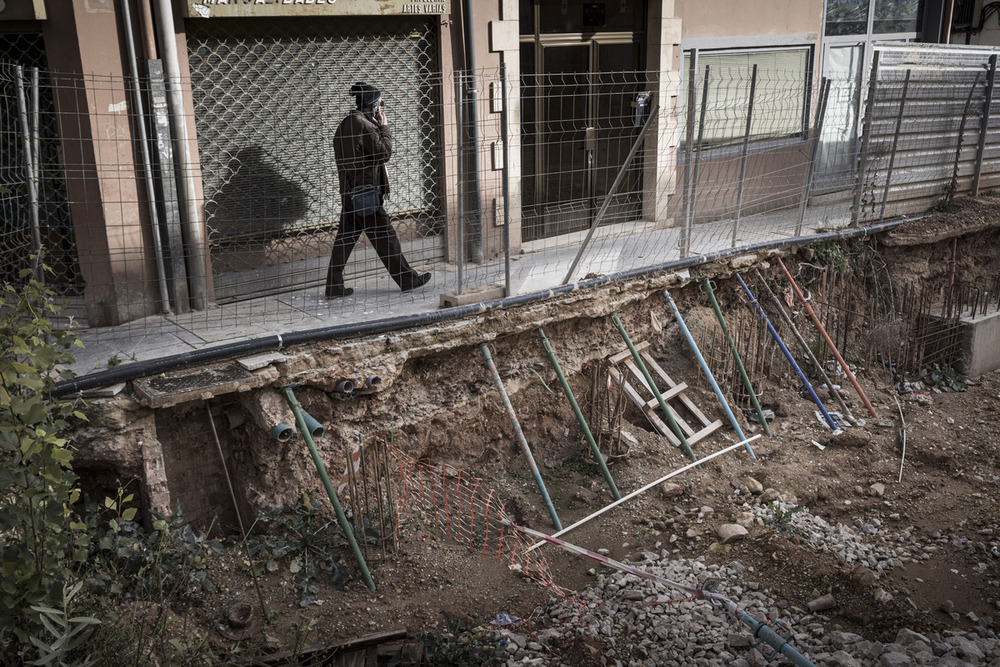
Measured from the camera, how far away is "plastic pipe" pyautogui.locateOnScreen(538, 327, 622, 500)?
21.2 ft

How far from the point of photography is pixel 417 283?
7121 mm

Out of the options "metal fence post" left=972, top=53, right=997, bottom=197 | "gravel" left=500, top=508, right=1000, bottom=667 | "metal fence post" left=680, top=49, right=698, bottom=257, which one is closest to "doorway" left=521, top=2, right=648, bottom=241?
"metal fence post" left=680, top=49, right=698, bottom=257

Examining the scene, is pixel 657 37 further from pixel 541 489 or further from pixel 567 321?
pixel 541 489

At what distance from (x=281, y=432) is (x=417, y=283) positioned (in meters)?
2.10

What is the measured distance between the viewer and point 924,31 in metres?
13.3

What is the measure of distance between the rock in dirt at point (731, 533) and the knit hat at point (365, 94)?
414 cm

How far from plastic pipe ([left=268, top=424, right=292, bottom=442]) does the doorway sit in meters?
3.97

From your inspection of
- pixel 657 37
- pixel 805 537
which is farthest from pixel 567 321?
pixel 657 37

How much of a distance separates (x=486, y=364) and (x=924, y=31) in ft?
34.5

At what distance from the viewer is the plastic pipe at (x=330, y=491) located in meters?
5.27

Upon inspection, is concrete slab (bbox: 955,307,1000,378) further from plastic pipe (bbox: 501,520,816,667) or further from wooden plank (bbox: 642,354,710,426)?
plastic pipe (bbox: 501,520,816,667)

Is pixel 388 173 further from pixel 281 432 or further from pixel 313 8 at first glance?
pixel 281 432

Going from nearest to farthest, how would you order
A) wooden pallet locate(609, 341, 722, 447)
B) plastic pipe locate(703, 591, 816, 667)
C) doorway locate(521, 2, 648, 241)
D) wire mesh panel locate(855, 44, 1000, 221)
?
plastic pipe locate(703, 591, 816, 667)
wooden pallet locate(609, 341, 722, 447)
doorway locate(521, 2, 648, 241)
wire mesh panel locate(855, 44, 1000, 221)

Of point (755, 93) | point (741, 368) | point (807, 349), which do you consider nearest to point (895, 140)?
point (755, 93)
